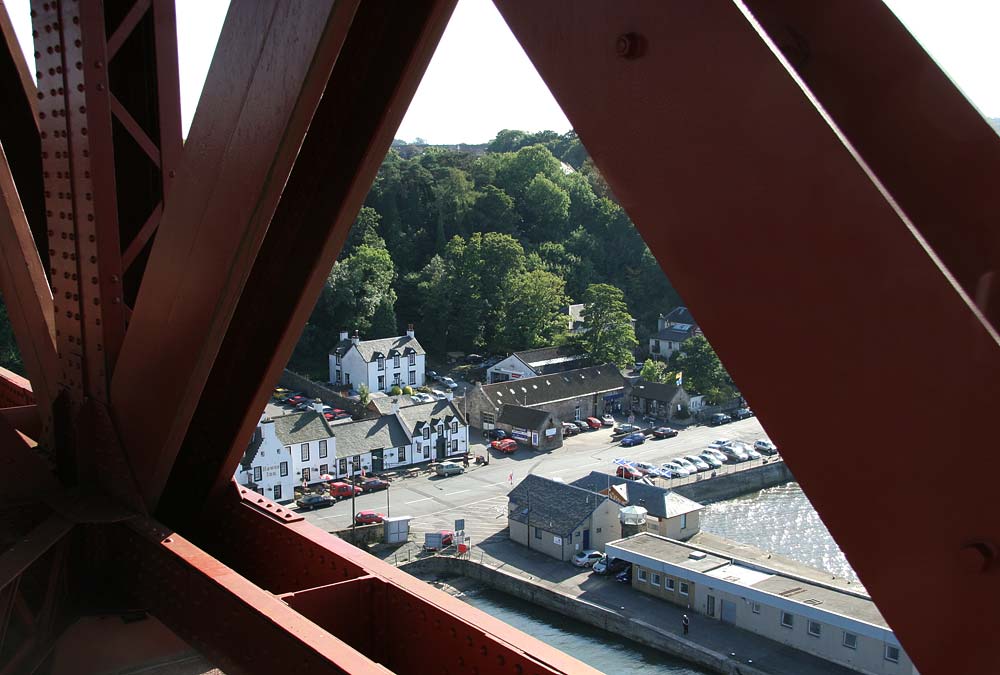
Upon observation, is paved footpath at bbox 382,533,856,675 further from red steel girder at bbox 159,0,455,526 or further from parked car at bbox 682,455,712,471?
red steel girder at bbox 159,0,455,526

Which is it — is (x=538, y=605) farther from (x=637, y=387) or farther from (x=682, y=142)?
(x=682, y=142)

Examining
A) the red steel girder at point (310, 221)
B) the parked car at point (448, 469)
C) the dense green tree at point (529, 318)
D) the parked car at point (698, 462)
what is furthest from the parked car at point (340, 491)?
the red steel girder at point (310, 221)

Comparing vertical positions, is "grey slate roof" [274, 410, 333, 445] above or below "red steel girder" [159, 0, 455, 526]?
below

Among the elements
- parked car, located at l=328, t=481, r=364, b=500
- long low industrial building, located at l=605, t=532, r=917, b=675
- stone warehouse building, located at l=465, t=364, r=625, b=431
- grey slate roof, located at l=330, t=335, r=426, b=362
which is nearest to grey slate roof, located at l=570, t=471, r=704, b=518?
long low industrial building, located at l=605, t=532, r=917, b=675

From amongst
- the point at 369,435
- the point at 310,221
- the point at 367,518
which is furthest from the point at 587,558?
the point at 310,221

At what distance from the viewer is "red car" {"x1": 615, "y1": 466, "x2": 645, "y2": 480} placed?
1630 cm

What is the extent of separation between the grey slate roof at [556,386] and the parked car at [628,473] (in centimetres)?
343

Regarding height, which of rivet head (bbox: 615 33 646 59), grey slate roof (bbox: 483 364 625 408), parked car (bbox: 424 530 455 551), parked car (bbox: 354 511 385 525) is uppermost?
rivet head (bbox: 615 33 646 59)

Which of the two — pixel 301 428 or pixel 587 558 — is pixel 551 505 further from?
pixel 301 428

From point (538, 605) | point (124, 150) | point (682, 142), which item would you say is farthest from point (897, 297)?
point (538, 605)

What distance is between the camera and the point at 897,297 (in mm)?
455

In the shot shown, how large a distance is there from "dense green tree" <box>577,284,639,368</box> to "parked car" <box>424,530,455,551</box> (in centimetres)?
1023

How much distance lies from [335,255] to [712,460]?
54.1 feet

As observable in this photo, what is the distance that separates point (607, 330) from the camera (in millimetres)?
22906
